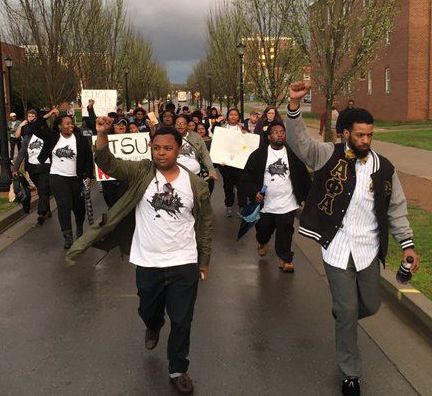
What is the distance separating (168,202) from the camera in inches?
147

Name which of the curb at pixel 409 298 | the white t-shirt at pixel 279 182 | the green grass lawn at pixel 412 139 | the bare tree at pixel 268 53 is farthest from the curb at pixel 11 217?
the green grass lawn at pixel 412 139

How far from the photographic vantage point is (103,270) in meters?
6.93

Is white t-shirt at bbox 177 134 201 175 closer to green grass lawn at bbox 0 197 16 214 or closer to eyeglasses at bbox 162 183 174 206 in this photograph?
green grass lawn at bbox 0 197 16 214

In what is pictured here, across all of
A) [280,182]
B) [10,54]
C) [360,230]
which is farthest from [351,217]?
[10,54]

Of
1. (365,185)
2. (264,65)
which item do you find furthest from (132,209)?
(264,65)

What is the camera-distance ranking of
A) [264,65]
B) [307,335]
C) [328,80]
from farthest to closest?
[264,65]
[328,80]
[307,335]

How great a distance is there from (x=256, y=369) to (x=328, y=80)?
1009 centimetres

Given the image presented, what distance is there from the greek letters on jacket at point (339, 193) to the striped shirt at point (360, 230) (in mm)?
31

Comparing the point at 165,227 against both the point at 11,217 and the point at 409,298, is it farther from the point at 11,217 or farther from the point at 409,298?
the point at 11,217

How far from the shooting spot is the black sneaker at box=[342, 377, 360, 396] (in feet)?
12.1

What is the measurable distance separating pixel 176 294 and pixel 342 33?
9983mm

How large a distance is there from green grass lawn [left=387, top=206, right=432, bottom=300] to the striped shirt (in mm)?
1840

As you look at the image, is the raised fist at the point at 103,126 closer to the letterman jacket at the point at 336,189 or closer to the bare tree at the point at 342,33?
the letterman jacket at the point at 336,189

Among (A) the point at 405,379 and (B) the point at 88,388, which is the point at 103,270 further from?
(A) the point at 405,379
